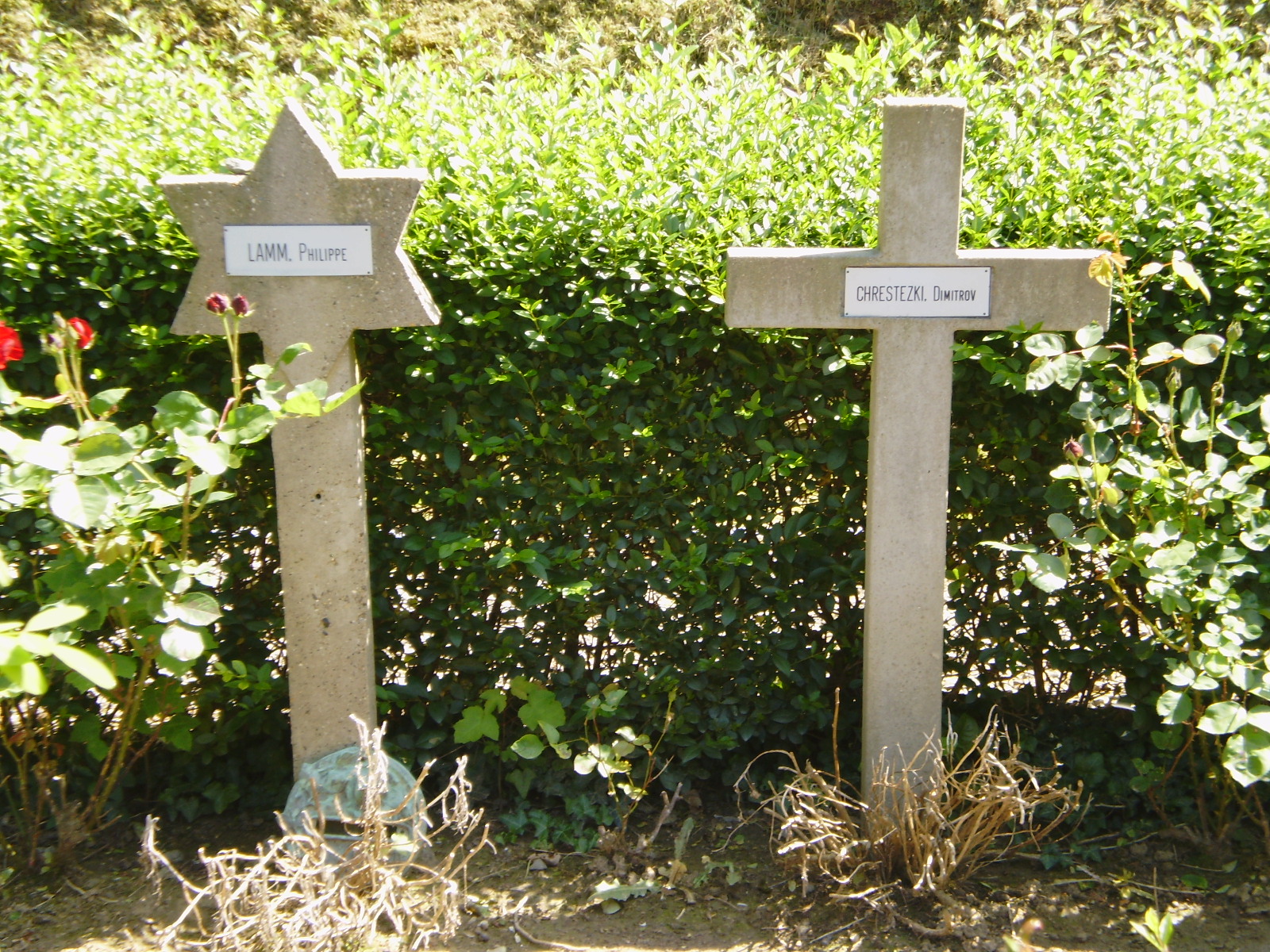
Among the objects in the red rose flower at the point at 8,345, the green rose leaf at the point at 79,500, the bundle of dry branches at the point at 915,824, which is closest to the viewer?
the green rose leaf at the point at 79,500

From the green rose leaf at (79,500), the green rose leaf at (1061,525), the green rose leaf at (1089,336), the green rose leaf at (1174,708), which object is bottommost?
the green rose leaf at (1174,708)

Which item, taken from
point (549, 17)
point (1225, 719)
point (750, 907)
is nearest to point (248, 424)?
point (750, 907)

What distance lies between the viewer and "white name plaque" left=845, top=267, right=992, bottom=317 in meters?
2.62

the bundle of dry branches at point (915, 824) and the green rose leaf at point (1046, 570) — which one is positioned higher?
the green rose leaf at point (1046, 570)

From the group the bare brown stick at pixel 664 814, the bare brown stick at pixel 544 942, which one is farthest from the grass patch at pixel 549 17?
the bare brown stick at pixel 544 942

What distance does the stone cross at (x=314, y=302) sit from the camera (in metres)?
2.54

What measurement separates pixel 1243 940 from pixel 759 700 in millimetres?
1296

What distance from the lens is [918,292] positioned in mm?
2643

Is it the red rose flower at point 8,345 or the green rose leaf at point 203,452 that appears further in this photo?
the red rose flower at point 8,345

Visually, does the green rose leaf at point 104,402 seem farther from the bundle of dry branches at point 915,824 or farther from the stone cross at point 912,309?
the bundle of dry branches at point 915,824

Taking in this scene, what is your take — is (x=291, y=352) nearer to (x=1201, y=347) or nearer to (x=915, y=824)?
(x=915, y=824)

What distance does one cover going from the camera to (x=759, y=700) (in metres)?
3.08

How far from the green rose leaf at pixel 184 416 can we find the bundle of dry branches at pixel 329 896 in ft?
→ 2.66

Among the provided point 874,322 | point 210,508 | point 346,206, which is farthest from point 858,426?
point 210,508
